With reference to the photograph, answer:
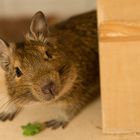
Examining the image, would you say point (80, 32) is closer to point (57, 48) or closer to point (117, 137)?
point (57, 48)

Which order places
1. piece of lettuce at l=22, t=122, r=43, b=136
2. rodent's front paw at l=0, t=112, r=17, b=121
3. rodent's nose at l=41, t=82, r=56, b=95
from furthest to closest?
rodent's front paw at l=0, t=112, r=17, b=121 < piece of lettuce at l=22, t=122, r=43, b=136 < rodent's nose at l=41, t=82, r=56, b=95

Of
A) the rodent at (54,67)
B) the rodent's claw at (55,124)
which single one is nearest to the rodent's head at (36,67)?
the rodent at (54,67)

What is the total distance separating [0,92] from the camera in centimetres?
164

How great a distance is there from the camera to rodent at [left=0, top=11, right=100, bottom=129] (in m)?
1.30

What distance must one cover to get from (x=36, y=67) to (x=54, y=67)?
0.19ft

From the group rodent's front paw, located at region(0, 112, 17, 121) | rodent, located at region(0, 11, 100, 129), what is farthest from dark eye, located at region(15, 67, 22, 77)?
Answer: rodent's front paw, located at region(0, 112, 17, 121)

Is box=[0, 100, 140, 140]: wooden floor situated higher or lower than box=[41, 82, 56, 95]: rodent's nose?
lower

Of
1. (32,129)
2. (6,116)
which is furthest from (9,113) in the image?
(32,129)

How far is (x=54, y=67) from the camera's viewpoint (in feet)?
4.33

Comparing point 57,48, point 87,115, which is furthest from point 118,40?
point 87,115

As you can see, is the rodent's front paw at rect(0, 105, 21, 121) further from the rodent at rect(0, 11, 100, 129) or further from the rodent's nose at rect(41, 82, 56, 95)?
the rodent's nose at rect(41, 82, 56, 95)

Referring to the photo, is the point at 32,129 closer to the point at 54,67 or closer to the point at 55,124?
the point at 55,124

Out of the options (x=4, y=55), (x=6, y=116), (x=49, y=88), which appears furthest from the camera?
(x=6, y=116)

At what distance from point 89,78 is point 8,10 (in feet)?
1.49
